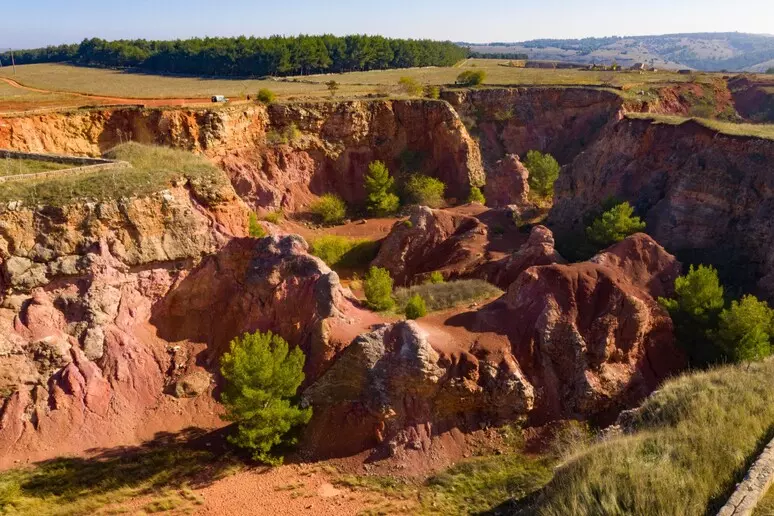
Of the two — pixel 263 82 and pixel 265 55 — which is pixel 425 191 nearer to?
pixel 263 82

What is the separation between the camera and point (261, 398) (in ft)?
60.0

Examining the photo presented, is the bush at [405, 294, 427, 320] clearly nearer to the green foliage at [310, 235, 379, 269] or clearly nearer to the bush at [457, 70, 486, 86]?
the green foliage at [310, 235, 379, 269]

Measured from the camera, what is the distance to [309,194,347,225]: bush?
153 feet

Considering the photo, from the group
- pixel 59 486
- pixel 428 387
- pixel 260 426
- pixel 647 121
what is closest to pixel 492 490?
pixel 428 387

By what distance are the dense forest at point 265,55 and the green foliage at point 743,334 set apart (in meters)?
70.5

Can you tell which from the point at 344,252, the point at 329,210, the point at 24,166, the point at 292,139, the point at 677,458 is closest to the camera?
the point at 677,458

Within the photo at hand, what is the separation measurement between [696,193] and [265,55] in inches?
2492

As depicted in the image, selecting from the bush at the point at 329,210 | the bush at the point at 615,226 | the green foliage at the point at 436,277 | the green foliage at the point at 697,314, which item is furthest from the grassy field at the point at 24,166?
the bush at the point at 615,226

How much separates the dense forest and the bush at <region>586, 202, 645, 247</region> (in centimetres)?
5899

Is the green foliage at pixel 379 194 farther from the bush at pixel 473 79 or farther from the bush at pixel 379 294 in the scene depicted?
the bush at pixel 379 294

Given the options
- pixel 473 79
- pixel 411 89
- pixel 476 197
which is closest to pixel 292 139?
pixel 411 89

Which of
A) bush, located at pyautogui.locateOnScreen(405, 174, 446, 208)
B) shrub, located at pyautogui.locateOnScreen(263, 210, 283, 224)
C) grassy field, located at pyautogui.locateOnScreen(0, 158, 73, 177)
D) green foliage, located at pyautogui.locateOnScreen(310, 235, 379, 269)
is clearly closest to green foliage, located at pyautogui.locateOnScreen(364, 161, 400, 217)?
bush, located at pyautogui.locateOnScreen(405, 174, 446, 208)

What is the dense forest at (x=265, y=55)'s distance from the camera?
8075 centimetres

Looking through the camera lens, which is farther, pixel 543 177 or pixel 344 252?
pixel 543 177
